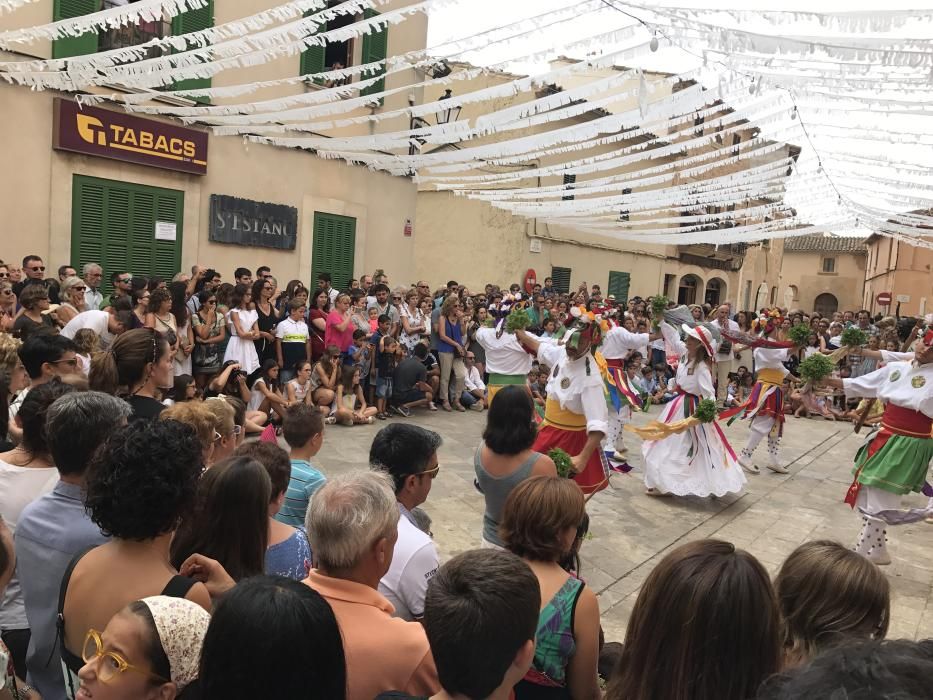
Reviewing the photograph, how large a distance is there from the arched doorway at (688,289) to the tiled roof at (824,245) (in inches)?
628

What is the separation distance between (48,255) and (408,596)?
884 cm

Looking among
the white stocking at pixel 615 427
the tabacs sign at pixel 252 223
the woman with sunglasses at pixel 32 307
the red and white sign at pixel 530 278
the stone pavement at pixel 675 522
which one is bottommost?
the stone pavement at pixel 675 522

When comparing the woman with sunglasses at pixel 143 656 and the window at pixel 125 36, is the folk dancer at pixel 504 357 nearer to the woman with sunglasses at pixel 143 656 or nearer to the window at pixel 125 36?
the window at pixel 125 36

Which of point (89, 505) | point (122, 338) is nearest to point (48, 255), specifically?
point (122, 338)

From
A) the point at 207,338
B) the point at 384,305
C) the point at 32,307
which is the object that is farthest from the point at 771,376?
the point at 32,307

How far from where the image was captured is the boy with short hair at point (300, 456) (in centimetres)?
332

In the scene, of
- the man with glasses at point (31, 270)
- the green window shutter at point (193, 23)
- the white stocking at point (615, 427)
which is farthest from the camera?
the green window shutter at point (193, 23)

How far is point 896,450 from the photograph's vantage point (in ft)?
18.1

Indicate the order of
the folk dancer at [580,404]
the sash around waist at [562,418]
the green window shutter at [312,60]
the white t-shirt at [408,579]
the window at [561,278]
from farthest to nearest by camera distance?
the window at [561,278] < the green window shutter at [312,60] < the sash around waist at [562,418] < the folk dancer at [580,404] < the white t-shirt at [408,579]

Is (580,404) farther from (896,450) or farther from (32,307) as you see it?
(32,307)

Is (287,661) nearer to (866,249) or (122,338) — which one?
(122,338)

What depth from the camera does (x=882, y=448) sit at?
5594 millimetres

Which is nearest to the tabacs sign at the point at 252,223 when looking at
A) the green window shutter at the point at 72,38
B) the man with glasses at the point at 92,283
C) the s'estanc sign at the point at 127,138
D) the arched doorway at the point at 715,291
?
the s'estanc sign at the point at 127,138

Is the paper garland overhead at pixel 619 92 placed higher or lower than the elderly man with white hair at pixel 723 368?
higher
